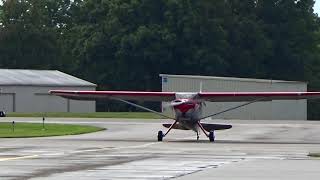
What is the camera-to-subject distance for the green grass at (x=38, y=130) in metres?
39.8

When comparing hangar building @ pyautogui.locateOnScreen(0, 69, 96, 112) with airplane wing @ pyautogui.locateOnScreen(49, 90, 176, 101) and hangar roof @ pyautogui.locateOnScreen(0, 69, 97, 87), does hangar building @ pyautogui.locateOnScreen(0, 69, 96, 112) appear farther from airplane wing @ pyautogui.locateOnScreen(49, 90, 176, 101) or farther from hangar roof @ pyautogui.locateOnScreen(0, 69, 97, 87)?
airplane wing @ pyautogui.locateOnScreen(49, 90, 176, 101)

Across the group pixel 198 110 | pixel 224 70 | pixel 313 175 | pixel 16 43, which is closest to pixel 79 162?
pixel 313 175

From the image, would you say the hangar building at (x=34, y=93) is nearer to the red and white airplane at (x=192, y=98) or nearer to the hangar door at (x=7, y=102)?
the hangar door at (x=7, y=102)

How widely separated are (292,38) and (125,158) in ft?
227

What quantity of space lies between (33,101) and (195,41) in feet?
57.9

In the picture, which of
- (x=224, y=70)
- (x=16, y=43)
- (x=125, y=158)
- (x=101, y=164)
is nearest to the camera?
(x=101, y=164)

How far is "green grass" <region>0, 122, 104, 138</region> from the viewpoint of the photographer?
39.8 metres

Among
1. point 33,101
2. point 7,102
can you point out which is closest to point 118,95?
point 7,102

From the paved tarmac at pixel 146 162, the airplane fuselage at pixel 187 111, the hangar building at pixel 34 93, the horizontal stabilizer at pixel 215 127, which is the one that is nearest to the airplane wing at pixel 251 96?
the airplane fuselage at pixel 187 111

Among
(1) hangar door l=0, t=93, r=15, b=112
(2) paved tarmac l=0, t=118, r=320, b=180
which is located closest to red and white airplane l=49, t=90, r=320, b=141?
(2) paved tarmac l=0, t=118, r=320, b=180

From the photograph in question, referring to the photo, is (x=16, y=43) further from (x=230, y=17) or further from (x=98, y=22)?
(x=230, y=17)

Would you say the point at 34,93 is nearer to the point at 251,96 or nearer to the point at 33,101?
the point at 33,101

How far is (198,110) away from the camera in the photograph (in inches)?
1443

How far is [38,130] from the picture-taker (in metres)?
44.0
